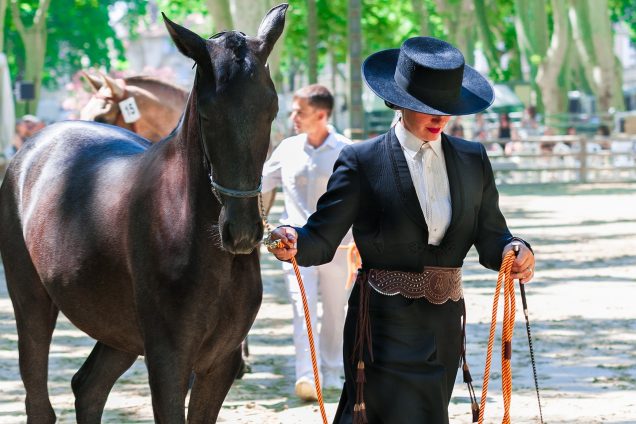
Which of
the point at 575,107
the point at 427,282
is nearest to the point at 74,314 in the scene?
the point at 427,282

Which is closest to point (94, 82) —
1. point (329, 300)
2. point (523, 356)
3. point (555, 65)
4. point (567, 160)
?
point (329, 300)

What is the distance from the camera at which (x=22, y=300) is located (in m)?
7.23

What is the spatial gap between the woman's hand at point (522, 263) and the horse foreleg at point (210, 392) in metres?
1.29

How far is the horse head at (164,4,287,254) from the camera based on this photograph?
5137 millimetres

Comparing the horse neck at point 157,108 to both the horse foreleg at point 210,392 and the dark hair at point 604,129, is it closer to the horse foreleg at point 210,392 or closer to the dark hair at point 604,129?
the horse foreleg at point 210,392

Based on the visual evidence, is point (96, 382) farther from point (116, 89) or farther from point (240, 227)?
point (116, 89)

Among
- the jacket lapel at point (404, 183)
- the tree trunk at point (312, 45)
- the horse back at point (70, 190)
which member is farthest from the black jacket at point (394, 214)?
the tree trunk at point (312, 45)

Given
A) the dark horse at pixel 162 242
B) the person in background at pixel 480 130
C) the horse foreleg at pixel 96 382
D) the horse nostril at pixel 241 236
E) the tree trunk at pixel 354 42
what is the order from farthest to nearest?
1. the person in background at pixel 480 130
2. the tree trunk at pixel 354 42
3. the horse foreleg at pixel 96 382
4. the dark horse at pixel 162 242
5. the horse nostril at pixel 241 236

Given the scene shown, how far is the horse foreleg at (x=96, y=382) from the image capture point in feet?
23.3

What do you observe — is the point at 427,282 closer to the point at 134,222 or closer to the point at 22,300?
the point at 134,222

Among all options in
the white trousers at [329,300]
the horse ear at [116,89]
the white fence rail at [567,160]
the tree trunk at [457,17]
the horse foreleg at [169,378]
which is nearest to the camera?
the horse foreleg at [169,378]

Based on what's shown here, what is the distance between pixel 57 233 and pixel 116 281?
708 millimetres

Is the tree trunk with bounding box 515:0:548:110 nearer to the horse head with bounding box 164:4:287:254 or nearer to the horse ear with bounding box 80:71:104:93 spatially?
the horse ear with bounding box 80:71:104:93

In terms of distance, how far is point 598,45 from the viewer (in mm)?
43688
